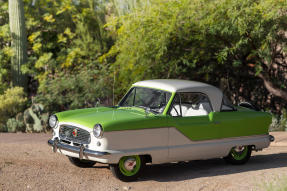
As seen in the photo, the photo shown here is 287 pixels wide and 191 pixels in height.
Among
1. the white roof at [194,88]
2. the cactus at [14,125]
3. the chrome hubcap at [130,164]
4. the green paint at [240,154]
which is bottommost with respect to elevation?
the cactus at [14,125]

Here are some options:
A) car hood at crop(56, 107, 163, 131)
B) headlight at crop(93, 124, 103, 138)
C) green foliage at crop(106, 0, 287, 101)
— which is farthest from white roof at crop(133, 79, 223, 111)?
green foliage at crop(106, 0, 287, 101)

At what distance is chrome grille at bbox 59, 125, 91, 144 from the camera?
7078 mm

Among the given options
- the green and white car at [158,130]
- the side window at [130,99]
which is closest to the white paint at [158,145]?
the green and white car at [158,130]

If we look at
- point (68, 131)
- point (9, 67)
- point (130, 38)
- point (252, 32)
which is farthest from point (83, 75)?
point (68, 131)

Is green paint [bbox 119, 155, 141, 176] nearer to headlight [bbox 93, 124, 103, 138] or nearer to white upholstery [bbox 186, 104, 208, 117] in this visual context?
headlight [bbox 93, 124, 103, 138]

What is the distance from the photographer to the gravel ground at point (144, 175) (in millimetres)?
6934

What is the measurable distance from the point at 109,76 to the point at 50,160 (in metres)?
6.45

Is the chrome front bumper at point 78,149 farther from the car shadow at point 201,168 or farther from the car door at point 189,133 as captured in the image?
the car door at point 189,133

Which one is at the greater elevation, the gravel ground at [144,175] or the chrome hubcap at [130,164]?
the chrome hubcap at [130,164]

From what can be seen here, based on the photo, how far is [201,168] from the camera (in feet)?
27.3

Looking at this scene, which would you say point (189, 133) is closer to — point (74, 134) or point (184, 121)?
point (184, 121)

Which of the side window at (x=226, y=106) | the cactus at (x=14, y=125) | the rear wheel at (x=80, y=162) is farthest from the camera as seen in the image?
the cactus at (x=14, y=125)

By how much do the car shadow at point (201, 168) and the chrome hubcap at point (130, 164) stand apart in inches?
13.2

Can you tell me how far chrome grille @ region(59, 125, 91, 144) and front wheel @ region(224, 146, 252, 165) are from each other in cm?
284
